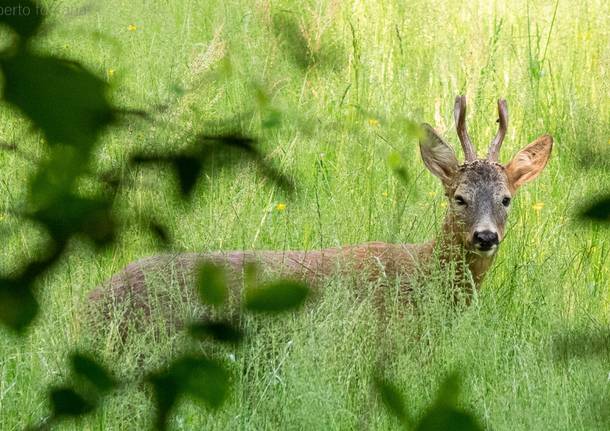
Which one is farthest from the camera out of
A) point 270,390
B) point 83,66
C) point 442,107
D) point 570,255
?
point 442,107

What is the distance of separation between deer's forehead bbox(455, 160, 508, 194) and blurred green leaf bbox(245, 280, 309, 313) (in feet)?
13.6

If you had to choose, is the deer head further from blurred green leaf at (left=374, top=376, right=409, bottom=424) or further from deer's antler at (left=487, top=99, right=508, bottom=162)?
blurred green leaf at (left=374, top=376, right=409, bottom=424)

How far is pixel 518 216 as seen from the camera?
5.38m

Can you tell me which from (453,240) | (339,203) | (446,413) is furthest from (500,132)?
(446,413)

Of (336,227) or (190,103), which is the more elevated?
(190,103)

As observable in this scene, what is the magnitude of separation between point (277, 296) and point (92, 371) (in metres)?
0.18

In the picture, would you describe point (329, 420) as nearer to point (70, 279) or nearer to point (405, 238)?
point (70, 279)

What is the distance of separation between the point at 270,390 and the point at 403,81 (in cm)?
354

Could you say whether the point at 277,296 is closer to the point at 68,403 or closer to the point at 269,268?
the point at 68,403

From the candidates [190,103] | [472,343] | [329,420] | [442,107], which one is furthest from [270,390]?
[442,107]

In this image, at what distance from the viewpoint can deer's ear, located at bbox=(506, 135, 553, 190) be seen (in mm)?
5277

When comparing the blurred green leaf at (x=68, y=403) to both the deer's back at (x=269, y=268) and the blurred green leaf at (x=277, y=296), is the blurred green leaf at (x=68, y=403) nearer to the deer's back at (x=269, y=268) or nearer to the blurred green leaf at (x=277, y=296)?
the blurred green leaf at (x=277, y=296)

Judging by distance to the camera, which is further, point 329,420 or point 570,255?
point 570,255

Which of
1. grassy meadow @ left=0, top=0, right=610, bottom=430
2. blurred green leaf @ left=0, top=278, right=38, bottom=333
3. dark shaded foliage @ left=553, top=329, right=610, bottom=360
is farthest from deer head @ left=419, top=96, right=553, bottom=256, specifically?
blurred green leaf @ left=0, top=278, right=38, bottom=333
